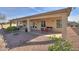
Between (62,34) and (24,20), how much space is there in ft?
2.58

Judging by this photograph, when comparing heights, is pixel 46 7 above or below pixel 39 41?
above

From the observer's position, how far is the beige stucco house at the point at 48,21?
21.2 ft

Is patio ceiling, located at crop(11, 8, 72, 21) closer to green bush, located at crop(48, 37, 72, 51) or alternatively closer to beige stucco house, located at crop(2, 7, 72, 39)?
beige stucco house, located at crop(2, 7, 72, 39)

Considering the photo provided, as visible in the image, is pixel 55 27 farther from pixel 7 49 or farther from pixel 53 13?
pixel 7 49

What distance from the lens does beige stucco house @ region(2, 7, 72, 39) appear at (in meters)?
6.46

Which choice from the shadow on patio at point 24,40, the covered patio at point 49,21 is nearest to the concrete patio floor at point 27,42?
the shadow on patio at point 24,40

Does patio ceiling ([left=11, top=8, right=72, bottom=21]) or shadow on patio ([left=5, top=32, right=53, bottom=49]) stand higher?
patio ceiling ([left=11, top=8, right=72, bottom=21])

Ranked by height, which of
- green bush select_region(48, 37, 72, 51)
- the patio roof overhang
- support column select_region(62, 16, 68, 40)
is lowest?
green bush select_region(48, 37, 72, 51)

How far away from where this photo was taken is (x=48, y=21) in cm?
652

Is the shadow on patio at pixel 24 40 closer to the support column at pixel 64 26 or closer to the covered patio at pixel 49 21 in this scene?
the covered patio at pixel 49 21

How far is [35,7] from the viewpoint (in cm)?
648

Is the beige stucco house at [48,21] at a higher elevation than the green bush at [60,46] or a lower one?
higher

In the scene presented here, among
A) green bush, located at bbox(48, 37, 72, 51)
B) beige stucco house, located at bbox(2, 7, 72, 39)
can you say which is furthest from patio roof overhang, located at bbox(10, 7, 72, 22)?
green bush, located at bbox(48, 37, 72, 51)
